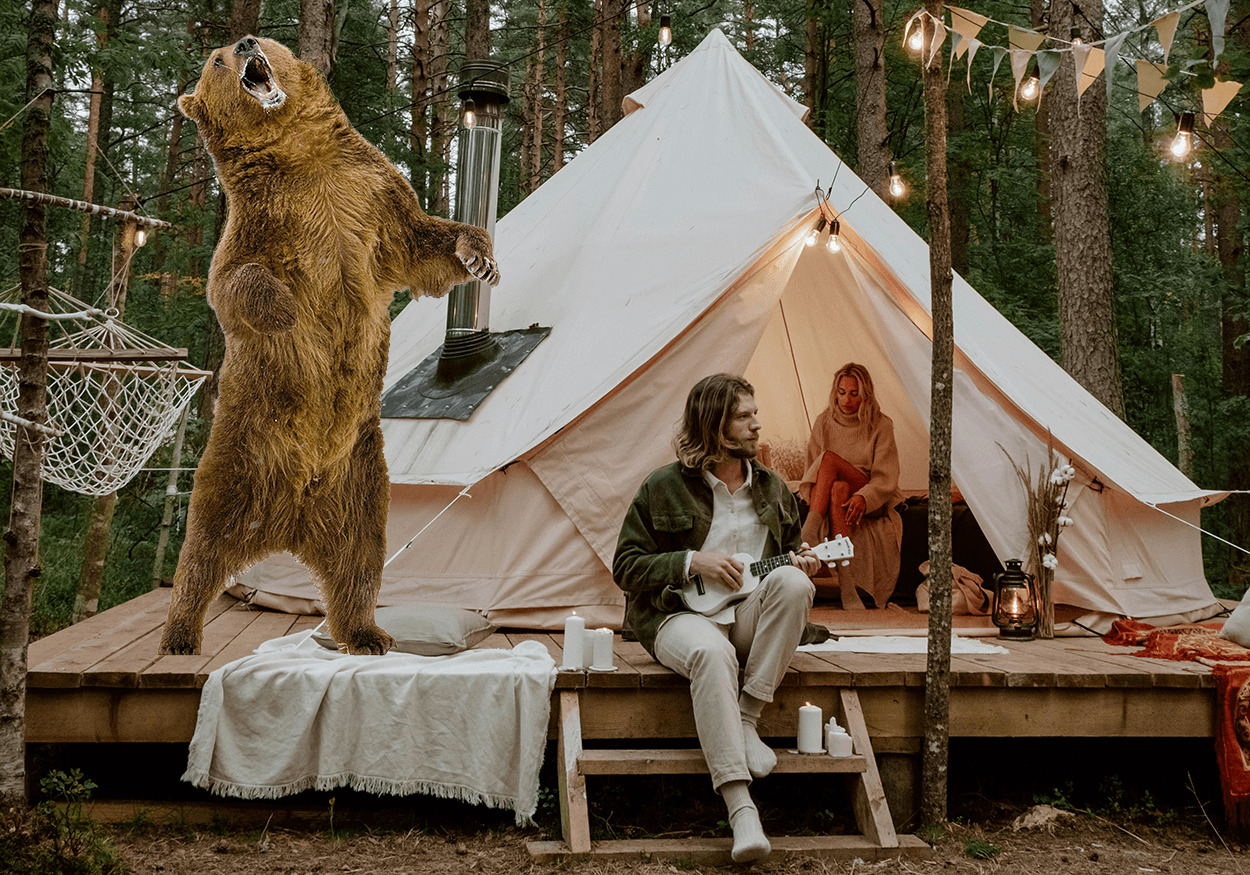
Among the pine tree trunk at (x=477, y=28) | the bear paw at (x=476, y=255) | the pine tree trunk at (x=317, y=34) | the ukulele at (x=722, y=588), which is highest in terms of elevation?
the pine tree trunk at (x=477, y=28)

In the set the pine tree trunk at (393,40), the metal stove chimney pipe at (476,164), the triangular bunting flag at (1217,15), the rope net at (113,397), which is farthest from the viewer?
the pine tree trunk at (393,40)

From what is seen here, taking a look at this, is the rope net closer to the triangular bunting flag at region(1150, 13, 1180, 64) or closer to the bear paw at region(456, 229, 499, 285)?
the bear paw at region(456, 229, 499, 285)

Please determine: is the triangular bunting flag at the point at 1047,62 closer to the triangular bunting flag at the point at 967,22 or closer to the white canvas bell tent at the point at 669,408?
the triangular bunting flag at the point at 967,22

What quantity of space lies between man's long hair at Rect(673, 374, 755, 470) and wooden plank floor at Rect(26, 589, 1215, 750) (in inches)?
25.2

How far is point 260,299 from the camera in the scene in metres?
2.88

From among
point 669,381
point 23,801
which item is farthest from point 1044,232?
point 23,801

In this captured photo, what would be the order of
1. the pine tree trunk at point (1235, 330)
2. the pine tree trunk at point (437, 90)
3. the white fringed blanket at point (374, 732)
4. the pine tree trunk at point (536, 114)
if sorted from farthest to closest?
1. the pine tree trunk at point (536, 114)
2. the pine tree trunk at point (437, 90)
3. the pine tree trunk at point (1235, 330)
4. the white fringed blanket at point (374, 732)

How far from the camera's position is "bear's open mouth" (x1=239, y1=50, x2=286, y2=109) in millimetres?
2941

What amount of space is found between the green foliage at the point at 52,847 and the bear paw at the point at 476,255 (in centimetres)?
188

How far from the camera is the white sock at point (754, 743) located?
2566 mm

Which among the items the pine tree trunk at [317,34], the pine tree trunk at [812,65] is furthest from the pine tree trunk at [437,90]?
the pine tree trunk at [317,34]

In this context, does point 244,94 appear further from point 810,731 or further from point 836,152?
point 836,152

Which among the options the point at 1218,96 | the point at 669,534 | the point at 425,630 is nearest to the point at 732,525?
the point at 669,534

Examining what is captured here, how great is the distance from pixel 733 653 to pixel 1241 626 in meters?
1.75
